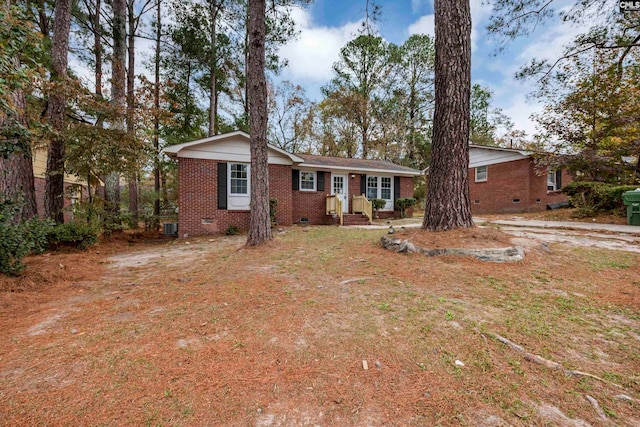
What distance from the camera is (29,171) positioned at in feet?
19.5

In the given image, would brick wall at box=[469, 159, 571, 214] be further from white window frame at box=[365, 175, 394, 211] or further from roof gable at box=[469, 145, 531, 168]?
white window frame at box=[365, 175, 394, 211]

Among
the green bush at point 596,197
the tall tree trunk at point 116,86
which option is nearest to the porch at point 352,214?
the tall tree trunk at point 116,86

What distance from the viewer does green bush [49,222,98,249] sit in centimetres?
609

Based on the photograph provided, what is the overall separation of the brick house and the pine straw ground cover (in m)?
5.99

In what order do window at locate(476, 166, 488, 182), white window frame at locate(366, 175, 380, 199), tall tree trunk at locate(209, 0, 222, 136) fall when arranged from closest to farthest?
tall tree trunk at locate(209, 0, 222, 136) → white window frame at locate(366, 175, 380, 199) → window at locate(476, 166, 488, 182)

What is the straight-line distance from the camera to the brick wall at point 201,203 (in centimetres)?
947

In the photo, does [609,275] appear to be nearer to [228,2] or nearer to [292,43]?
[292,43]

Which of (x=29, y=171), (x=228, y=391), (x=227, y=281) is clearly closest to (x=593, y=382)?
(x=228, y=391)

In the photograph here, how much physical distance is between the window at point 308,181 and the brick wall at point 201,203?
330 centimetres

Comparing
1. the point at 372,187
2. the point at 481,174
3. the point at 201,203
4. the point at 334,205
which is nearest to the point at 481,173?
the point at 481,174

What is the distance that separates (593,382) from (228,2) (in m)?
17.3

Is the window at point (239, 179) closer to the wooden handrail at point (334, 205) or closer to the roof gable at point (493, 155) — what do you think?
the wooden handrail at point (334, 205)

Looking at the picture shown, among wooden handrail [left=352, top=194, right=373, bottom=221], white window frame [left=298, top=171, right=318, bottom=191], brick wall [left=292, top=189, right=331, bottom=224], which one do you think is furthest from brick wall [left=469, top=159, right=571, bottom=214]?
white window frame [left=298, top=171, right=318, bottom=191]

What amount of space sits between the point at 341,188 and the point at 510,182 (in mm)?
10069
